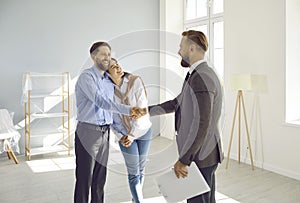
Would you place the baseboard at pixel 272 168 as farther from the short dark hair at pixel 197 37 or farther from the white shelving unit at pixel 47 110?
the short dark hair at pixel 197 37

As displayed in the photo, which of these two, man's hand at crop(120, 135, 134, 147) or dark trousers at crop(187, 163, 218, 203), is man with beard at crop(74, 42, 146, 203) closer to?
man's hand at crop(120, 135, 134, 147)

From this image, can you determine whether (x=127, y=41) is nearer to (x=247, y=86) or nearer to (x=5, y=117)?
(x=247, y=86)

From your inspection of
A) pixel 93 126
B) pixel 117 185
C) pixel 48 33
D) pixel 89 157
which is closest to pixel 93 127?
pixel 93 126

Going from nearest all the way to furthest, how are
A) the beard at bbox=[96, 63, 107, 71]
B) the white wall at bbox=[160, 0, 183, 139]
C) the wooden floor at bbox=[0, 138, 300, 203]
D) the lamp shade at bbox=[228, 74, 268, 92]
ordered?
the white wall at bbox=[160, 0, 183, 139]
the beard at bbox=[96, 63, 107, 71]
the wooden floor at bbox=[0, 138, 300, 203]
the lamp shade at bbox=[228, 74, 268, 92]

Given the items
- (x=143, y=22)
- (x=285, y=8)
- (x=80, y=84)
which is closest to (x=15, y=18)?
(x=143, y=22)

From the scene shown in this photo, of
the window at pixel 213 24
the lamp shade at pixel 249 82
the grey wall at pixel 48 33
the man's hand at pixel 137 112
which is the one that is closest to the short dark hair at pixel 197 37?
the man's hand at pixel 137 112

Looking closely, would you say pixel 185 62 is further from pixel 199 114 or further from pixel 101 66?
pixel 101 66

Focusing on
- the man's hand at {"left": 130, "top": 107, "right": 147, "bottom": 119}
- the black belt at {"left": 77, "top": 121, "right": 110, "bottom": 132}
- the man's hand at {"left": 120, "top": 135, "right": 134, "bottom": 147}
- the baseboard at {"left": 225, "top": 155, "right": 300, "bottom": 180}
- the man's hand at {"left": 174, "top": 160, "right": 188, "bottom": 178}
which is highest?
the man's hand at {"left": 130, "top": 107, "right": 147, "bottom": 119}

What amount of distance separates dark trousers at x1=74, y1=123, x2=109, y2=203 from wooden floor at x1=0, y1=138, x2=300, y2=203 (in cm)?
9

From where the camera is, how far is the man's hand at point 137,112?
5.78 ft

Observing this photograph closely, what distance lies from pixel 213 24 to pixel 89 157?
139 inches

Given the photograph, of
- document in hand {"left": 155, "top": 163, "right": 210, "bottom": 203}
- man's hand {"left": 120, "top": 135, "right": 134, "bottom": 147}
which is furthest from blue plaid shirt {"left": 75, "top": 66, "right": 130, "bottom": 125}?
document in hand {"left": 155, "top": 163, "right": 210, "bottom": 203}

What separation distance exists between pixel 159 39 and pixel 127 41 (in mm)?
164

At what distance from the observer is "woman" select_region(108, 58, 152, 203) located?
1729 mm
